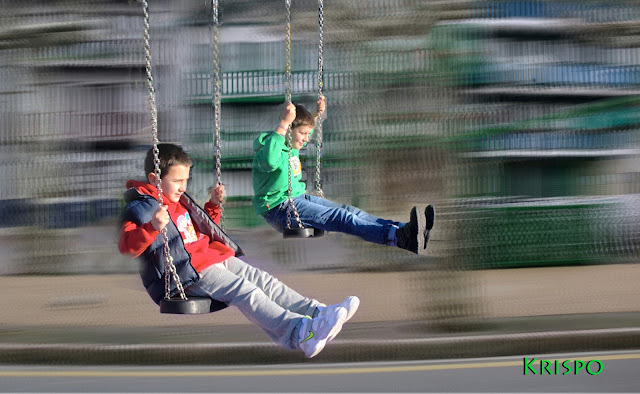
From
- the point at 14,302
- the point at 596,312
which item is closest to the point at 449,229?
the point at 596,312

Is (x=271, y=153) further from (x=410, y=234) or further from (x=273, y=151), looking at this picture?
(x=410, y=234)

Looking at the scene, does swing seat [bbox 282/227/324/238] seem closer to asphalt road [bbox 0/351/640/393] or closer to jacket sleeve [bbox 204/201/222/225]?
jacket sleeve [bbox 204/201/222/225]

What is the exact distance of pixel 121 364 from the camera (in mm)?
4789

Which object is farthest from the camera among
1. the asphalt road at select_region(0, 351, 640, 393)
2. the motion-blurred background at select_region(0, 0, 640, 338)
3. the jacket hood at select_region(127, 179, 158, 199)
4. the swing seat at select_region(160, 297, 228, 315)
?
the motion-blurred background at select_region(0, 0, 640, 338)

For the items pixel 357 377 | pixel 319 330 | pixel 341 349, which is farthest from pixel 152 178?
pixel 341 349

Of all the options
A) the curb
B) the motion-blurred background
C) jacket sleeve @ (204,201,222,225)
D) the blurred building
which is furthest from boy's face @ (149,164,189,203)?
the blurred building

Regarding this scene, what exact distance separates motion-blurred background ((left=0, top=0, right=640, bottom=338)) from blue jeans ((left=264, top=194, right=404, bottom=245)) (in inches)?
63.3

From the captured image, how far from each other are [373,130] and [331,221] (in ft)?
7.26

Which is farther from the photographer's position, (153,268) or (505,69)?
(505,69)

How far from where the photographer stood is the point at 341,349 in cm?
484

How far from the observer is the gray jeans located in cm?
310

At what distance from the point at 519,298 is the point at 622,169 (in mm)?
1421

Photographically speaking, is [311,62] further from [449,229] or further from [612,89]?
[612,89]

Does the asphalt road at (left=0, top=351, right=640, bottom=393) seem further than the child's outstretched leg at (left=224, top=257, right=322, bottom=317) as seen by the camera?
Yes
